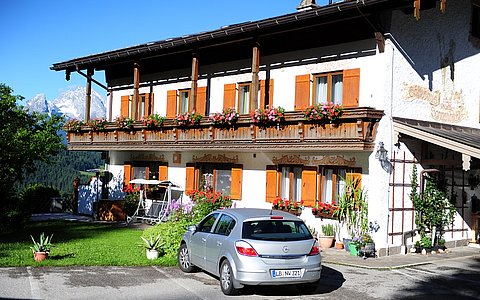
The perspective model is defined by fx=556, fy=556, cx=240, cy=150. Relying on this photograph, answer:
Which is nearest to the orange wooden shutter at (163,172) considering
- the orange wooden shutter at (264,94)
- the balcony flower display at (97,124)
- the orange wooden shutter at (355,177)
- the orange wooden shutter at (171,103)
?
the orange wooden shutter at (171,103)

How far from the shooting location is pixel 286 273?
9.40 m

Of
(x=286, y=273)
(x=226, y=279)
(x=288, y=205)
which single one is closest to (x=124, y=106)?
(x=288, y=205)

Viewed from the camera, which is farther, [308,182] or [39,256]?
[308,182]

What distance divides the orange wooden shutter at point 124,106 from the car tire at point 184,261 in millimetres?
14315

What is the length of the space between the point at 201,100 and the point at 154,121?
6.58 ft

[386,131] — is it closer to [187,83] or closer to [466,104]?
[466,104]

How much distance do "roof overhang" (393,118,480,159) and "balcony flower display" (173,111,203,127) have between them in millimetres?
6902

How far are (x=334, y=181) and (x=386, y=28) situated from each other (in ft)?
15.4

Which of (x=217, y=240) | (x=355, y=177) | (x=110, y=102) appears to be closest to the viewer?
(x=217, y=240)

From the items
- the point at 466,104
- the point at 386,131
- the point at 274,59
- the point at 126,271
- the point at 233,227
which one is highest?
the point at 274,59

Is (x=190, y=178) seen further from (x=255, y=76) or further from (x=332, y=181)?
(x=332, y=181)

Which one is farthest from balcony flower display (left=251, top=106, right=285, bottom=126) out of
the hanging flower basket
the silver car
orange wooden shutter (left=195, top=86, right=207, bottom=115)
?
the silver car

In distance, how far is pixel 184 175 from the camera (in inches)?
873

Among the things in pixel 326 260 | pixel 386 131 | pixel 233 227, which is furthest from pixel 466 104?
pixel 233 227
